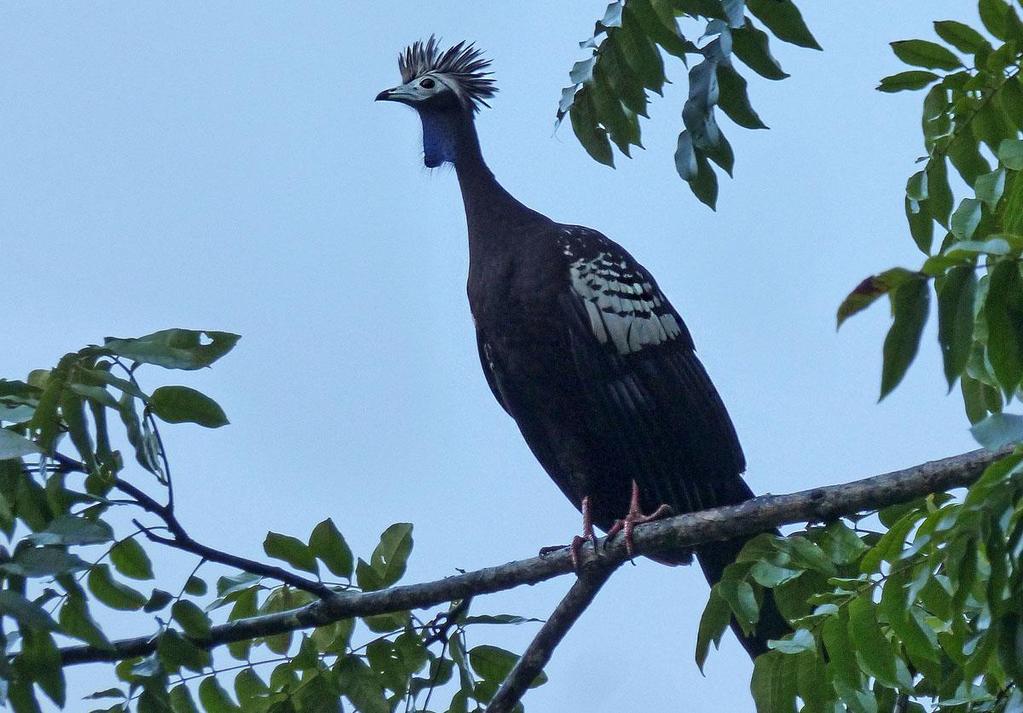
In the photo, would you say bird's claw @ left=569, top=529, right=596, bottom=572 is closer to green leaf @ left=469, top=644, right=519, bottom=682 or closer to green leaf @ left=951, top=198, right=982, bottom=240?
green leaf @ left=469, top=644, right=519, bottom=682

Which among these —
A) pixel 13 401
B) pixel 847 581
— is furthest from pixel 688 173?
pixel 13 401

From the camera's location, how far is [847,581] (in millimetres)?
2637

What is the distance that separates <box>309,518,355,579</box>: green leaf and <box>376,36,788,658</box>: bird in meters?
1.30

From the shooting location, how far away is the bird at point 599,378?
16.2 feet

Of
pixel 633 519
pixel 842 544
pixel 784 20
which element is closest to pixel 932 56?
pixel 784 20

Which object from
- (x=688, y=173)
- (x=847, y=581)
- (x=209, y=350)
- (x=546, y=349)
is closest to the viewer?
(x=847, y=581)

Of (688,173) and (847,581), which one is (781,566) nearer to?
(847,581)

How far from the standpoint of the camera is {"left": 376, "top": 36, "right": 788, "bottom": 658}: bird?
16.2 ft

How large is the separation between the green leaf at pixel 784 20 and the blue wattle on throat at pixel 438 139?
2.56 metres

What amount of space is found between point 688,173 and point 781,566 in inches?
40.0

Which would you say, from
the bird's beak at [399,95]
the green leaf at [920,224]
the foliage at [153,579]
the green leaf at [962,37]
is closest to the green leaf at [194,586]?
A: the foliage at [153,579]

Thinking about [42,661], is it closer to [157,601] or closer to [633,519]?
[157,601]

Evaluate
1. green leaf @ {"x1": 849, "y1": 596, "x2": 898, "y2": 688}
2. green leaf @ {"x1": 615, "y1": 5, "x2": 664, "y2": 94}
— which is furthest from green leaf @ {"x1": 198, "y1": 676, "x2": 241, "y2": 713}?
green leaf @ {"x1": 615, "y1": 5, "x2": 664, "y2": 94}

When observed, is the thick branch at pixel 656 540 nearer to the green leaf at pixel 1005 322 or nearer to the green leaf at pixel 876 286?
the green leaf at pixel 1005 322
